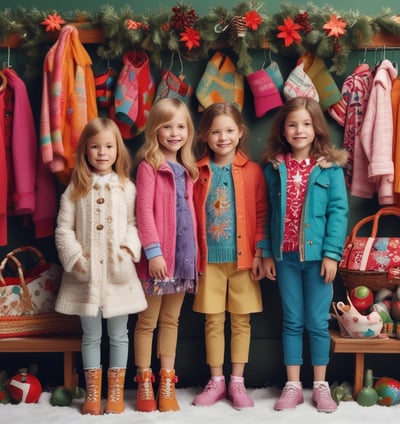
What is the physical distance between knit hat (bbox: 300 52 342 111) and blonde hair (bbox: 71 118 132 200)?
1002 millimetres

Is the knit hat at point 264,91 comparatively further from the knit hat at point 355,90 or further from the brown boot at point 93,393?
the brown boot at point 93,393

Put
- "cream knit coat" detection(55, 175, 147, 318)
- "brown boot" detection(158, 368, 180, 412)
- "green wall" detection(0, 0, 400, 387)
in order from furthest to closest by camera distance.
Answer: "green wall" detection(0, 0, 400, 387) < "brown boot" detection(158, 368, 180, 412) < "cream knit coat" detection(55, 175, 147, 318)

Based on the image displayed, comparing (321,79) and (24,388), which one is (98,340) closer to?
(24,388)

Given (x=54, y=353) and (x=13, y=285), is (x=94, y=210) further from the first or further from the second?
(x=54, y=353)

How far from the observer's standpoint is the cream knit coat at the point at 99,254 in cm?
272

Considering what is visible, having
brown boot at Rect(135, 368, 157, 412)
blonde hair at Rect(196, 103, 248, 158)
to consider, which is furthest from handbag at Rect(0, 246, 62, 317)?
blonde hair at Rect(196, 103, 248, 158)

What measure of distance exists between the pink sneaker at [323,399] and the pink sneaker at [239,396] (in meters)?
0.29

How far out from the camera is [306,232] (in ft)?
9.34

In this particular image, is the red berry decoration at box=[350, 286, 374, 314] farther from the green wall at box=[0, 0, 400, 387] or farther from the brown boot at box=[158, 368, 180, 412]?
the brown boot at box=[158, 368, 180, 412]

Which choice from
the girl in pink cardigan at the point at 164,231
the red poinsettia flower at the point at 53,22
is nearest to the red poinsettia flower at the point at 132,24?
the red poinsettia flower at the point at 53,22

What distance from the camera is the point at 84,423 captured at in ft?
8.68

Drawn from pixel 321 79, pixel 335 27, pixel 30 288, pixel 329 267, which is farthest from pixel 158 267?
pixel 335 27

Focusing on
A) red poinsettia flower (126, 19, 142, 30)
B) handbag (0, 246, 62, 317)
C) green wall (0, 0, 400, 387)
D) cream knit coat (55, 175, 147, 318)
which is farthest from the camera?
green wall (0, 0, 400, 387)

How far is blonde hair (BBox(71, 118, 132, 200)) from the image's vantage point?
2787 millimetres
